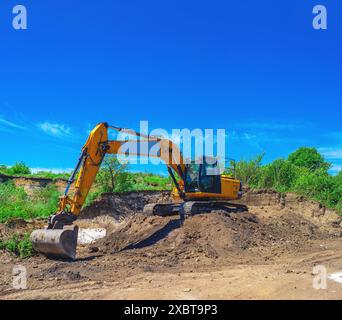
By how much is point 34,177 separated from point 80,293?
2615cm

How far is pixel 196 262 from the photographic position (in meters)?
11.3

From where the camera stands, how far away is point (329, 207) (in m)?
22.7

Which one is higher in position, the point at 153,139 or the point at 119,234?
the point at 153,139

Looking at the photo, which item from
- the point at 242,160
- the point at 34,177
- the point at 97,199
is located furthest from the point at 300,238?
the point at 34,177


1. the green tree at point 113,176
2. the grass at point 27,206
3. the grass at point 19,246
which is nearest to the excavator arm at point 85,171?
the grass at point 19,246

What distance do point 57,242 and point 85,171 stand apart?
7.59ft

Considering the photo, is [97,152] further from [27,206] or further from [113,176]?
[113,176]

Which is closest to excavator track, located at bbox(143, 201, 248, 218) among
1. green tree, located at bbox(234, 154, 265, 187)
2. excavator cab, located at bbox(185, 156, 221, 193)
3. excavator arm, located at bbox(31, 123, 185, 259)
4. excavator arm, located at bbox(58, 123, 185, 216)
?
excavator cab, located at bbox(185, 156, 221, 193)

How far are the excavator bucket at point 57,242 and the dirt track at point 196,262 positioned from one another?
286 millimetres

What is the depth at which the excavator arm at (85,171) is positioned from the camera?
35.7 ft

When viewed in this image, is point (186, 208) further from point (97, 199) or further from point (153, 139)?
point (97, 199)
